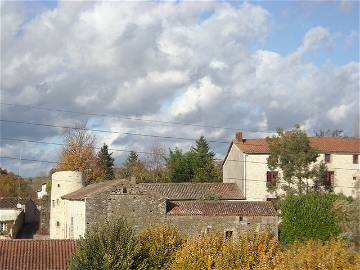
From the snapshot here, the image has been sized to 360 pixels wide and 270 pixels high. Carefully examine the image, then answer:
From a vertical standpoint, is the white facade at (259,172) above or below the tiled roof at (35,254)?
above

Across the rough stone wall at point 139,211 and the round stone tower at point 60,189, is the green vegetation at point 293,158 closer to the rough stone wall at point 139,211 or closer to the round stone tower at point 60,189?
the rough stone wall at point 139,211

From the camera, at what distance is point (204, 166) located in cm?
6838

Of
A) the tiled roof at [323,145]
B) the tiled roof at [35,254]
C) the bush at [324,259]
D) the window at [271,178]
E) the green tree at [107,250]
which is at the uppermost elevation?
the tiled roof at [323,145]

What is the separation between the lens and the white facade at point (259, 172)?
2222 inches

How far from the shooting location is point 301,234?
4428cm

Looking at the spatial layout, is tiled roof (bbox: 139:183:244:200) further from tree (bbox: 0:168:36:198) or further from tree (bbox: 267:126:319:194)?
tree (bbox: 0:168:36:198)

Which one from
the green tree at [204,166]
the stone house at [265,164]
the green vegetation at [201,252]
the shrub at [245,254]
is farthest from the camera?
the green tree at [204,166]

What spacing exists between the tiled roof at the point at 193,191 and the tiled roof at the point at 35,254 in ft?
58.4

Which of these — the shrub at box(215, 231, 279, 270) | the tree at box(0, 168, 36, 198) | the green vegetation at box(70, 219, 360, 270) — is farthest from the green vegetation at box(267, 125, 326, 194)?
the tree at box(0, 168, 36, 198)

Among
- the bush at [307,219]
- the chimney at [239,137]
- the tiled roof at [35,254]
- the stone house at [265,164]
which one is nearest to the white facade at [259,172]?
the stone house at [265,164]

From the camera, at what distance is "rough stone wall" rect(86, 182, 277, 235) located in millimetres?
40594

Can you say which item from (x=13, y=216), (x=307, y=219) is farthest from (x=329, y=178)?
(x=13, y=216)

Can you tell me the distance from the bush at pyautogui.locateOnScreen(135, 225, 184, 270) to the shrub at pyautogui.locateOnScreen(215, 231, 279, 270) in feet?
17.1

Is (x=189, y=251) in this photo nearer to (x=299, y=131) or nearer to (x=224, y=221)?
(x=224, y=221)
